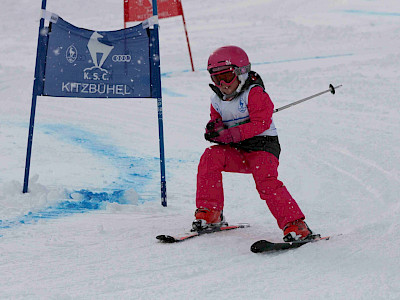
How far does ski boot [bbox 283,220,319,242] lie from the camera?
3.38m

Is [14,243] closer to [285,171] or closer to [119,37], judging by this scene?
[119,37]

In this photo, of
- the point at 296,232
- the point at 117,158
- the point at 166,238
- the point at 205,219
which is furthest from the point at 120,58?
the point at 296,232

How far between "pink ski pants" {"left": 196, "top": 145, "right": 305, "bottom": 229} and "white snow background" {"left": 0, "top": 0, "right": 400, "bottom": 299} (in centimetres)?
28

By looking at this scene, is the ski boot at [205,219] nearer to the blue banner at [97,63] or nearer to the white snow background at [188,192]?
the white snow background at [188,192]

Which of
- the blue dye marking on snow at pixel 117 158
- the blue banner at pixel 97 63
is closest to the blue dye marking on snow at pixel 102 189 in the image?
the blue dye marking on snow at pixel 117 158

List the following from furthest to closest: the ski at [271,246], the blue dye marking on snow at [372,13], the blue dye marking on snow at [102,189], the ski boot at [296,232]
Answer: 1. the blue dye marking on snow at [372,13]
2. the blue dye marking on snow at [102,189]
3. the ski boot at [296,232]
4. the ski at [271,246]

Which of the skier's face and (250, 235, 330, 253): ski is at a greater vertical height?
the skier's face

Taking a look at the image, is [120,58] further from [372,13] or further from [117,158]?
[372,13]

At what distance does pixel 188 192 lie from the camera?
16.7 feet

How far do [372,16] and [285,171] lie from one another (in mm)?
13510

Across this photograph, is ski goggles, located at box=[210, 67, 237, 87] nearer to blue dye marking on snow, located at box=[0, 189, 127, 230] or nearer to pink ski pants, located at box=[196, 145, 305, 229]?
pink ski pants, located at box=[196, 145, 305, 229]

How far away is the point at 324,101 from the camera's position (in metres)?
8.76

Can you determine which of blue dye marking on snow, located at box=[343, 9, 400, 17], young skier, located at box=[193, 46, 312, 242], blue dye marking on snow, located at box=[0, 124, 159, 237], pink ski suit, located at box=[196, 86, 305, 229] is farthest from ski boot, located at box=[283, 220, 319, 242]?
blue dye marking on snow, located at box=[343, 9, 400, 17]

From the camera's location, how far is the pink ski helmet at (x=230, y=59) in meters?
3.61
